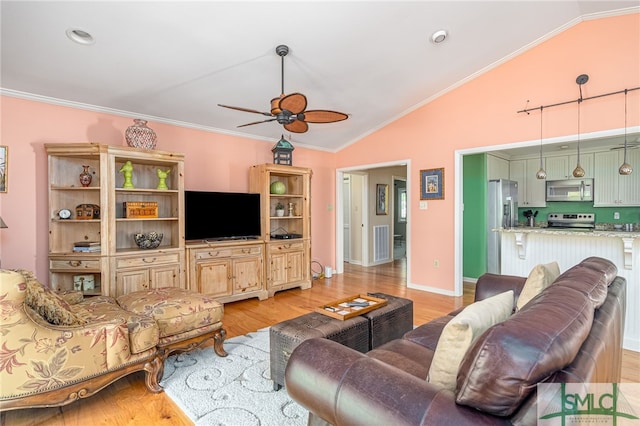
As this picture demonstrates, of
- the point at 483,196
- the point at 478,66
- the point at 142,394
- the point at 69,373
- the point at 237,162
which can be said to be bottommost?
the point at 142,394

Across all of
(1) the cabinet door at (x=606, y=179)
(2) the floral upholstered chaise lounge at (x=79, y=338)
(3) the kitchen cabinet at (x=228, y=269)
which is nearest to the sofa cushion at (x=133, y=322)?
(2) the floral upholstered chaise lounge at (x=79, y=338)

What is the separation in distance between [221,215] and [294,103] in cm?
238

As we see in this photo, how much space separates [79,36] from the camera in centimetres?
265

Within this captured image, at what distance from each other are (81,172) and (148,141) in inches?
32.1

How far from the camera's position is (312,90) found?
4051mm

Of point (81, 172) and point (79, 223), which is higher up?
point (81, 172)

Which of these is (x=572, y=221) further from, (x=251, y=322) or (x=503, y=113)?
(x=251, y=322)

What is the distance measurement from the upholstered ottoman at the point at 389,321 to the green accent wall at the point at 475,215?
332cm

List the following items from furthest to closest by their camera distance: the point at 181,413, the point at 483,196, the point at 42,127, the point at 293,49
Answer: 1. the point at 483,196
2. the point at 42,127
3. the point at 293,49
4. the point at 181,413

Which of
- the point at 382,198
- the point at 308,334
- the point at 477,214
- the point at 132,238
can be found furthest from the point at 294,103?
the point at 382,198

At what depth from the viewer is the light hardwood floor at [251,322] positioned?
1.95m

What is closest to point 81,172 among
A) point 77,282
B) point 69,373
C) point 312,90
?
point 77,282

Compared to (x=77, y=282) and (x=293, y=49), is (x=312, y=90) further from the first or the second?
(x=77, y=282)

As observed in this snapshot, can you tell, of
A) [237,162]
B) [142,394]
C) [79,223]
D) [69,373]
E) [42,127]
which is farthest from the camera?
[237,162]
